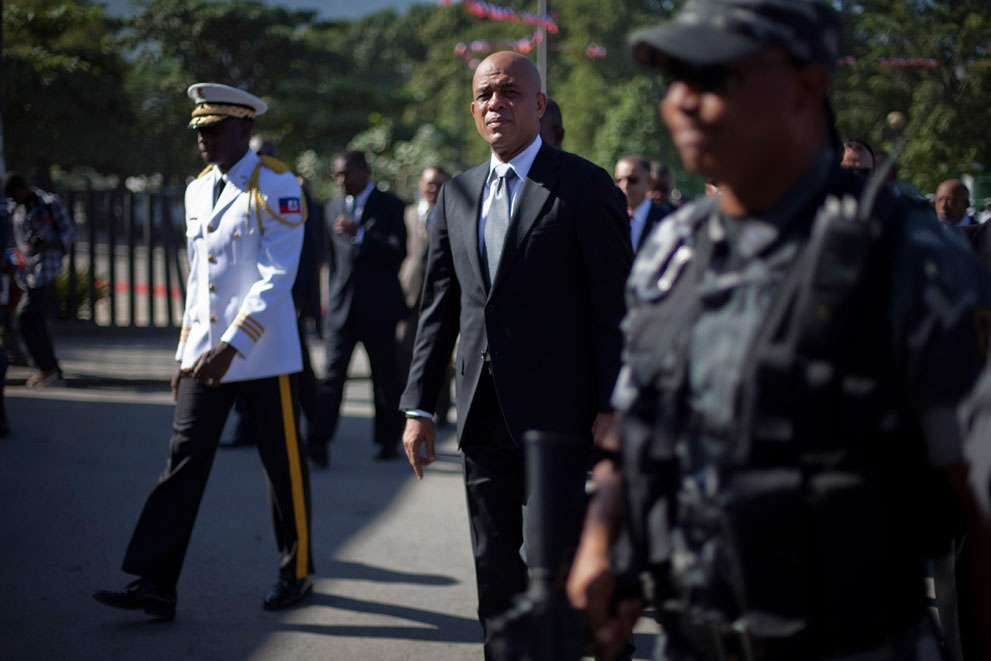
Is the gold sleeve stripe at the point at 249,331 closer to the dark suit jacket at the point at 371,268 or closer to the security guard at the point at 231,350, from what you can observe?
the security guard at the point at 231,350

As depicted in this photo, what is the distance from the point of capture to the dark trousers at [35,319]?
9.91 m

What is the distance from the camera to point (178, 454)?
14.6ft

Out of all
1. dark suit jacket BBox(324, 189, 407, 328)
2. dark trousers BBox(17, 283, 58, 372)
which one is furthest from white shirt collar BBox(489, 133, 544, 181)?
dark trousers BBox(17, 283, 58, 372)

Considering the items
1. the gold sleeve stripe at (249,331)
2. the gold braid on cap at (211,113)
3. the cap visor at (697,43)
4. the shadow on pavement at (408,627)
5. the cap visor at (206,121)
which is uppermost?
the gold braid on cap at (211,113)

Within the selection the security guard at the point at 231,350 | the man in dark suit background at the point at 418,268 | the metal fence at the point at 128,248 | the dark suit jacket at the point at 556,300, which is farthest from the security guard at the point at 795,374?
the metal fence at the point at 128,248

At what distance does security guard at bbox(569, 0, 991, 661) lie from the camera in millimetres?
1560

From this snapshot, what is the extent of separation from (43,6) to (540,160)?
3106 centimetres

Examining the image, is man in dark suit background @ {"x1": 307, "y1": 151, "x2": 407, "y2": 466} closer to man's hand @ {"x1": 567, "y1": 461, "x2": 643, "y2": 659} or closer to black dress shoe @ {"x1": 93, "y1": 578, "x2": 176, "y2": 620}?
black dress shoe @ {"x1": 93, "y1": 578, "x2": 176, "y2": 620}

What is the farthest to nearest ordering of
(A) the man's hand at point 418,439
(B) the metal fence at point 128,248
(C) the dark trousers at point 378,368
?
(B) the metal fence at point 128,248 < (C) the dark trousers at point 378,368 < (A) the man's hand at point 418,439

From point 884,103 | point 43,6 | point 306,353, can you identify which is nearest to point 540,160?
point 306,353

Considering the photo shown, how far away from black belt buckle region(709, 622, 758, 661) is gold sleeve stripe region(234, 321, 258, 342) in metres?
3.07

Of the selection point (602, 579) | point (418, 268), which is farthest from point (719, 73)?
point (418, 268)

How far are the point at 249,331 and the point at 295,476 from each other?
2.34 ft

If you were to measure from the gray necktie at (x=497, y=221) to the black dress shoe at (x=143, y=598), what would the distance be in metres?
2.09
